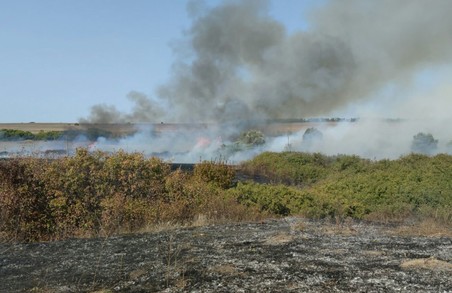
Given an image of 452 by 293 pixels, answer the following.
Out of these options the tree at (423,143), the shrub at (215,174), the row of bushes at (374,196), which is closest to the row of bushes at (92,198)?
the row of bushes at (374,196)

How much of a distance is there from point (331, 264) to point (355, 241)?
9.42 ft

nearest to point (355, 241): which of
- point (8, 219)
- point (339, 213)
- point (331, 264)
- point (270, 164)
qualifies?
point (331, 264)

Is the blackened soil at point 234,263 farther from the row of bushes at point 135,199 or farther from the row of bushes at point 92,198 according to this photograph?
the row of bushes at point 135,199

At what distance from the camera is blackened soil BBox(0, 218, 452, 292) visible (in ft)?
26.9

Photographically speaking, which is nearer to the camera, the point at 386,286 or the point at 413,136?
the point at 386,286

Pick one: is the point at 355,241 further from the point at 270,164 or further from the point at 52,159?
the point at 270,164

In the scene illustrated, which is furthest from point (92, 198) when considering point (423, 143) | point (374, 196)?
point (423, 143)

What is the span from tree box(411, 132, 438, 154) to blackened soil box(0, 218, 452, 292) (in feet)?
154

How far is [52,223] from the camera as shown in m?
14.9

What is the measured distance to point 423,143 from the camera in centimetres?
5900

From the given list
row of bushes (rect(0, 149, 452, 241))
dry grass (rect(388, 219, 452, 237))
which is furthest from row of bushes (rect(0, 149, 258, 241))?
dry grass (rect(388, 219, 452, 237))

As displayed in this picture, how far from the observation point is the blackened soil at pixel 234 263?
820 cm

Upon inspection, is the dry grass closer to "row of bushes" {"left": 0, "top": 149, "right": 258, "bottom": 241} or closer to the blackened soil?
the blackened soil

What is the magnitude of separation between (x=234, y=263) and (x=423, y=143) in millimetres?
54786
